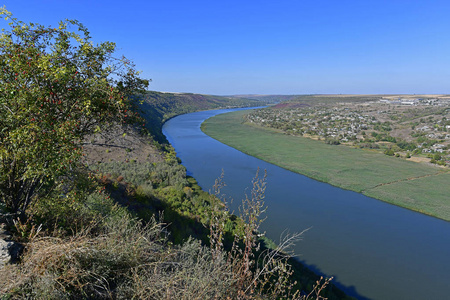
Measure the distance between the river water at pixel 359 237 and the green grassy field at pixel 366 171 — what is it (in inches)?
65.6

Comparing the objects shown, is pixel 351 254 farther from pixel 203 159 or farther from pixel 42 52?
pixel 203 159

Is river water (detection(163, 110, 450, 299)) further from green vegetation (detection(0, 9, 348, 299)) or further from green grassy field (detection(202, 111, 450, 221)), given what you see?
green vegetation (detection(0, 9, 348, 299))

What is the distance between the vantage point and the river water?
13055 millimetres

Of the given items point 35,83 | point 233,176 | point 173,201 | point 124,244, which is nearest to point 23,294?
point 124,244

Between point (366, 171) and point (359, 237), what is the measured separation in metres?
16.0

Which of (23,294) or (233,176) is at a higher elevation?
(23,294)

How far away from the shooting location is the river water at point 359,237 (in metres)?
13.1

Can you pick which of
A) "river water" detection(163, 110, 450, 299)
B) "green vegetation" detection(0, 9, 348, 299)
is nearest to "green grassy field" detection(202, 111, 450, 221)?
"river water" detection(163, 110, 450, 299)

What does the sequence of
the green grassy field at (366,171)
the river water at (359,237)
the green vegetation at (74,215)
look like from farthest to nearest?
1. the green grassy field at (366,171)
2. the river water at (359,237)
3. the green vegetation at (74,215)

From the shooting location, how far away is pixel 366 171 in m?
30.6

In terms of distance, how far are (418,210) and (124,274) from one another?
2443 cm

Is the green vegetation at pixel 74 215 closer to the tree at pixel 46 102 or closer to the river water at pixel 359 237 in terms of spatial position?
the tree at pixel 46 102

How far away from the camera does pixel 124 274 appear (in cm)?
381

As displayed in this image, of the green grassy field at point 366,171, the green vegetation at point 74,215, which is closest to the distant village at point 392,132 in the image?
the green grassy field at point 366,171
